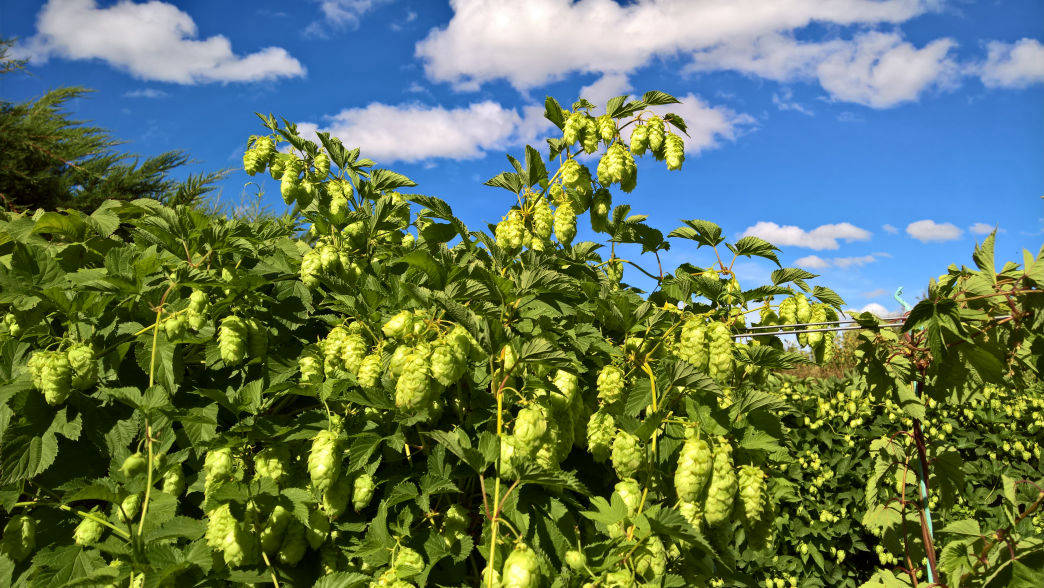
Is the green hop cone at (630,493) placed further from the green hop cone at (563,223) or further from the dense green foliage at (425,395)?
the green hop cone at (563,223)

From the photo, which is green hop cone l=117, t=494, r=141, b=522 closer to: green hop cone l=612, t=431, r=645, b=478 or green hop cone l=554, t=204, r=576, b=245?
green hop cone l=612, t=431, r=645, b=478

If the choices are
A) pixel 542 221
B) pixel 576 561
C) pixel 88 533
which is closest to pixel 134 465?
pixel 88 533

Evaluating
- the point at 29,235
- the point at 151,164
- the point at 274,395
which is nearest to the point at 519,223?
the point at 274,395

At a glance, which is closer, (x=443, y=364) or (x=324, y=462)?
(x=443, y=364)

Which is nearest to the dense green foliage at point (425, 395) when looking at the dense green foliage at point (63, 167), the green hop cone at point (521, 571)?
the green hop cone at point (521, 571)

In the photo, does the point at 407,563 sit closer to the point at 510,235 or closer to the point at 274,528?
the point at 274,528

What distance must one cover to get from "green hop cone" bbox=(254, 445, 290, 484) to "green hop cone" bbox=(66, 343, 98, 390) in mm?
537

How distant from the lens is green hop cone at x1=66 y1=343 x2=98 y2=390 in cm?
168

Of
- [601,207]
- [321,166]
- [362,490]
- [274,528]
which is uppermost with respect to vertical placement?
[321,166]

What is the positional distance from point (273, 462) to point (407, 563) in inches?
20.6

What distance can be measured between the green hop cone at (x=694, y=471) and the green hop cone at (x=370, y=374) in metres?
0.89

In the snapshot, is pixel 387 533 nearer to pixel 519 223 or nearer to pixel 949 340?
pixel 519 223

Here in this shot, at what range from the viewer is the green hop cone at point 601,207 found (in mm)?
2564

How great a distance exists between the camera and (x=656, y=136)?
2434 mm
